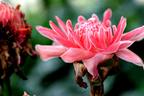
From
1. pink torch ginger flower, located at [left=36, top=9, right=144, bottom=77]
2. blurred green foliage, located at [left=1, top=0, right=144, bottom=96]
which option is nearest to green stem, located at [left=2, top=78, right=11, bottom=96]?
pink torch ginger flower, located at [left=36, top=9, right=144, bottom=77]

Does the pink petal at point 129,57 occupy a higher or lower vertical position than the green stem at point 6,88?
higher

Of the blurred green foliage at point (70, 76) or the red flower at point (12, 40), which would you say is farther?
the blurred green foliage at point (70, 76)

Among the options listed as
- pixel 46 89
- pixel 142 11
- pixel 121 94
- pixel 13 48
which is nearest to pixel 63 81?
pixel 46 89

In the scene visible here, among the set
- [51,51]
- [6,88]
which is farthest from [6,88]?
[51,51]

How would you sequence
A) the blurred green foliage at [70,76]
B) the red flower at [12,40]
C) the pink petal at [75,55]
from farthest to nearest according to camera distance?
the blurred green foliage at [70,76] → the red flower at [12,40] → the pink petal at [75,55]

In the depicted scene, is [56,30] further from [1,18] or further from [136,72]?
[136,72]

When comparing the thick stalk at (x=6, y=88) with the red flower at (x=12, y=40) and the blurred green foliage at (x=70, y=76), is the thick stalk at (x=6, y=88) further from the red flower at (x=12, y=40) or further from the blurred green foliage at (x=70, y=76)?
the blurred green foliage at (x=70, y=76)

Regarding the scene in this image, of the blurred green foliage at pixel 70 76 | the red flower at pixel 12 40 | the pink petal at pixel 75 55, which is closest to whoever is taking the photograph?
the pink petal at pixel 75 55

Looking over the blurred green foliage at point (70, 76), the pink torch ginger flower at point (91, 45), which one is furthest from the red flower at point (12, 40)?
the blurred green foliage at point (70, 76)
